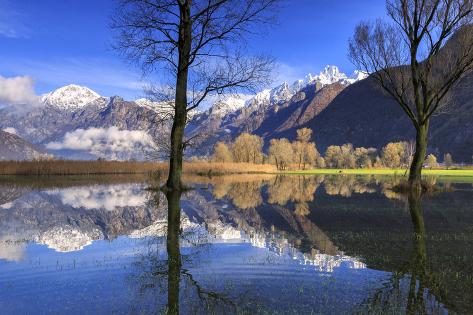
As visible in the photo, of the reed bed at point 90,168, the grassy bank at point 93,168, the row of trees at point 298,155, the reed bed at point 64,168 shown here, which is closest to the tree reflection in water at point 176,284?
the grassy bank at point 93,168

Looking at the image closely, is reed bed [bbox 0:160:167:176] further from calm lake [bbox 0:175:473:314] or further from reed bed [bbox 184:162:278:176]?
calm lake [bbox 0:175:473:314]

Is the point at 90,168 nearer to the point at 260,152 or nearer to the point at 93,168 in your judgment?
the point at 93,168

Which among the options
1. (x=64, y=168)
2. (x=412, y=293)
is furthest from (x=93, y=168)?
(x=412, y=293)

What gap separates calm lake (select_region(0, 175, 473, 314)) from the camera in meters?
6.53

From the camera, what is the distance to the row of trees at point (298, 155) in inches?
4811

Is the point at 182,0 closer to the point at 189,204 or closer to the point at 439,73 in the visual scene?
the point at 189,204

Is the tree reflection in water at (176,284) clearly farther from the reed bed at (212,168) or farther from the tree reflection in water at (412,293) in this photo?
the reed bed at (212,168)

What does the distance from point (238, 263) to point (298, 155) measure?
140745 millimetres

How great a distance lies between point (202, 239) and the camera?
40.7 feet

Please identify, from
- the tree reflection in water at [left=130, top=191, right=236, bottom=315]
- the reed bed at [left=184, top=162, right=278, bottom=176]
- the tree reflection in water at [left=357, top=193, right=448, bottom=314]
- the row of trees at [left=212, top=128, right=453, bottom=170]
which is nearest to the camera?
the tree reflection in water at [left=357, top=193, right=448, bottom=314]

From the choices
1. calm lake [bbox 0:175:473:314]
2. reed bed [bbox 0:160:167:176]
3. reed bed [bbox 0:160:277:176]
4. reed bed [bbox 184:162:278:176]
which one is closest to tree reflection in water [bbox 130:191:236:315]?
calm lake [bbox 0:175:473:314]

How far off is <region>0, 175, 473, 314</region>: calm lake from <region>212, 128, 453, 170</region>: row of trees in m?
93.7

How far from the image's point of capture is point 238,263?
30.7 ft

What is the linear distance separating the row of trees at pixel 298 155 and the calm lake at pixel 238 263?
93.7 meters
